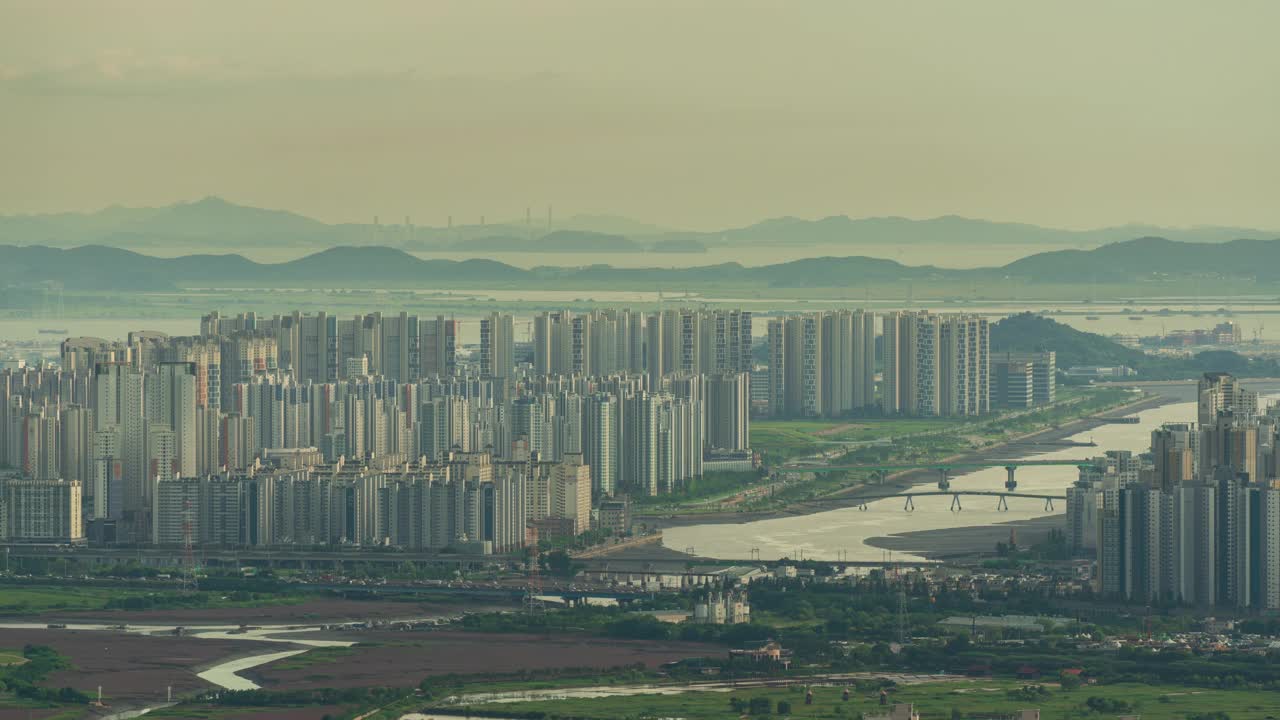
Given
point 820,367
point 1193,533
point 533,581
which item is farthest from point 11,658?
point 820,367

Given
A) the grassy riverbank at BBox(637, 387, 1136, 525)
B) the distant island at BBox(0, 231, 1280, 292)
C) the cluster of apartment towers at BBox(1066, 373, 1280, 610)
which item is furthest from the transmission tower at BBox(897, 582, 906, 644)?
the distant island at BBox(0, 231, 1280, 292)

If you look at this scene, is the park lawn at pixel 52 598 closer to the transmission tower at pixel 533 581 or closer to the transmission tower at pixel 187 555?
the transmission tower at pixel 187 555

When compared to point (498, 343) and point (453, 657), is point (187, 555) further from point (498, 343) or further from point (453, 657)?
point (498, 343)

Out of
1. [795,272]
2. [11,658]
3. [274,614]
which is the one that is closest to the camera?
[11,658]

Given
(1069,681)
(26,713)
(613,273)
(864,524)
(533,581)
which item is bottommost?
(26,713)

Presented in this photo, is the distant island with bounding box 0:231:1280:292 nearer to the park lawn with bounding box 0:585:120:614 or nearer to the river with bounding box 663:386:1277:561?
the river with bounding box 663:386:1277:561

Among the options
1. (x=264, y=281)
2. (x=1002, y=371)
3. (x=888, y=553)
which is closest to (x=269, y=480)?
(x=888, y=553)

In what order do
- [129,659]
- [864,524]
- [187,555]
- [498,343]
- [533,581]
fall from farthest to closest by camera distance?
1. [498,343]
2. [864,524]
3. [187,555]
4. [533,581]
5. [129,659]

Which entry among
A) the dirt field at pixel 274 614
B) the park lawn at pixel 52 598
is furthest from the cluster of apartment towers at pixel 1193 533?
the park lawn at pixel 52 598
